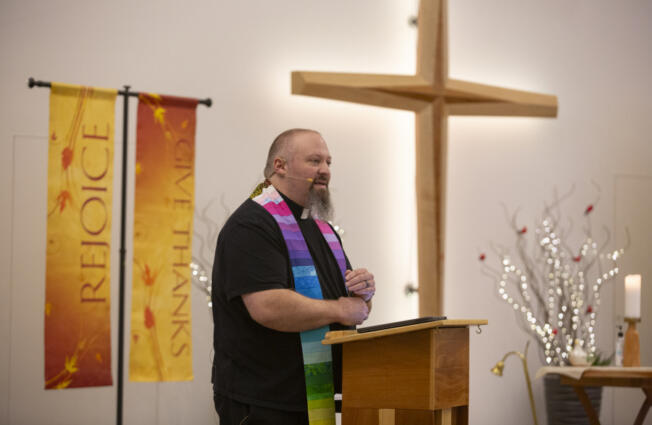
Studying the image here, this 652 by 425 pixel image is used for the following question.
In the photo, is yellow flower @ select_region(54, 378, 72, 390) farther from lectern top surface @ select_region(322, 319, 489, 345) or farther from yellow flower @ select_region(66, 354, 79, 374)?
lectern top surface @ select_region(322, 319, 489, 345)

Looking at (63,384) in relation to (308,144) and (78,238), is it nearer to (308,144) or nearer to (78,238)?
(78,238)

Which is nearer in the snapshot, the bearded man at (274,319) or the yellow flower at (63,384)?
the bearded man at (274,319)

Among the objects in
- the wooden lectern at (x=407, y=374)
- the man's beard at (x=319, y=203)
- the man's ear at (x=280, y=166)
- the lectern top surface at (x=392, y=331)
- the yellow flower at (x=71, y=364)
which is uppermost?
the man's ear at (x=280, y=166)

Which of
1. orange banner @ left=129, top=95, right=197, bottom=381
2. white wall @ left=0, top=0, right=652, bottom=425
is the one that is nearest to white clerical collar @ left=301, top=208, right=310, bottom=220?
orange banner @ left=129, top=95, right=197, bottom=381

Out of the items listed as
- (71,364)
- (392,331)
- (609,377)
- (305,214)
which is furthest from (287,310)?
(609,377)

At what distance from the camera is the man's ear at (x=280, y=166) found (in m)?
2.68

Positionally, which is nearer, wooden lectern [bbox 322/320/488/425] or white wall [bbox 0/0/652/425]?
wooden lectern [bbox 322/320/488/425]

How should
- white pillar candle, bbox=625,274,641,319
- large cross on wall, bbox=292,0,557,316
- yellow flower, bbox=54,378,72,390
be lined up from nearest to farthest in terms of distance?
yellow flower, bbox=54,378,72,390 → white pillar candle, bbox=625,274,641,319 → large cross on wall, bbox=292,0,557,316

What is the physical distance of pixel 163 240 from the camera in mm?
4090

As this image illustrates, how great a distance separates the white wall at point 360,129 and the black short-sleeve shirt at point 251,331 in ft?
7.26

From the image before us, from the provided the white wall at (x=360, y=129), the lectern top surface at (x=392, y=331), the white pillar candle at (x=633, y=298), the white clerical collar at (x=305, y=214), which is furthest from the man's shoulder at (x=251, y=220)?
the white pillar candle at (x=633, y=298)

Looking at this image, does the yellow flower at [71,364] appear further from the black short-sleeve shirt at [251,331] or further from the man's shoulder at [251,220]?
the man's shoulder at [251,220]

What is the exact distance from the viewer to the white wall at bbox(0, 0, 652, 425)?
4312 mm

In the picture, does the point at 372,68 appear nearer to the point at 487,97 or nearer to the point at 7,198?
the point at 487,97
